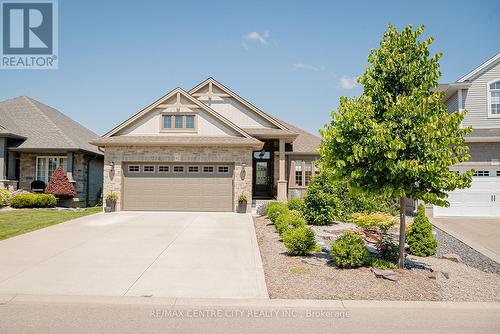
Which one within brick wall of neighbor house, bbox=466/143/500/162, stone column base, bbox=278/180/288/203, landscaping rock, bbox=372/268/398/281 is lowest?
landscaping rock, bbox=372/268/398/281

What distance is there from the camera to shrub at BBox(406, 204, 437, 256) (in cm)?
860

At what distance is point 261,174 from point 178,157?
711 centimetres

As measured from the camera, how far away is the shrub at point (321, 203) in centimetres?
1330

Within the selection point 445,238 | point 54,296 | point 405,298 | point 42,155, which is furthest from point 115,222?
point 445,238

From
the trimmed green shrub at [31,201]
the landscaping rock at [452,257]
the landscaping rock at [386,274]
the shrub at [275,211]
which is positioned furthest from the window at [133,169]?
the landscaping rock at [452,257]

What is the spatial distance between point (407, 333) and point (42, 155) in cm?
2214

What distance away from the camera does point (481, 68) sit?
1733cm

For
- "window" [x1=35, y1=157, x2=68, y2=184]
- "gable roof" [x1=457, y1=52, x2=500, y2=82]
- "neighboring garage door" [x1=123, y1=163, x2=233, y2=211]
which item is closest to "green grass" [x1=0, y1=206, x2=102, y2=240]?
"neighboring garage door" [x1=123, y1=163, x2=233, y2=211]

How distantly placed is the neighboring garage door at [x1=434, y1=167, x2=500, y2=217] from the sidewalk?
38.1 ft

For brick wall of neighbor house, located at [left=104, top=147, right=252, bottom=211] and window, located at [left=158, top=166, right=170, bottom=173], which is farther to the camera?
window, located at [left=158, top=166, right=170, bottom=173]

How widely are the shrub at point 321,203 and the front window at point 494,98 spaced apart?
36.6 ft

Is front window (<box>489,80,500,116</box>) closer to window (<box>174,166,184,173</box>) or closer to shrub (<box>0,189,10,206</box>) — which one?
window (<box>174,166,184,173</box>)

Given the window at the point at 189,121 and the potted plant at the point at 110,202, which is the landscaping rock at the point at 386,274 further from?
the potted plant at the point at 110,202

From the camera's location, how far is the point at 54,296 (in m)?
5.57
